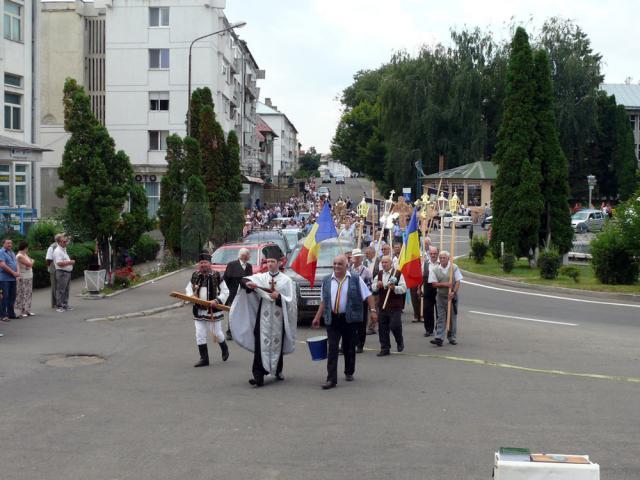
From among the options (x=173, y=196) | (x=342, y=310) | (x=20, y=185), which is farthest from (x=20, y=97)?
(x=342, y=310)

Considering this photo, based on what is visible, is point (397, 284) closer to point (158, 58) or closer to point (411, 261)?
point (411, 261)

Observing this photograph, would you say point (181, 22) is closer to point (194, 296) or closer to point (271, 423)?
point (194, 296)

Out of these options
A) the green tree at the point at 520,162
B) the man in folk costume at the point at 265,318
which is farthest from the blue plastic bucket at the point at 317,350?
the green tree at the point at 520,162

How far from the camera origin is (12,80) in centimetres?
3631

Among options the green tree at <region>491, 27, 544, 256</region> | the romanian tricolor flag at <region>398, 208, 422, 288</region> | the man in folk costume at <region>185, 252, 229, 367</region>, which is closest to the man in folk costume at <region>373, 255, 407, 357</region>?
the romanian tricolor flag at <region>398, 208, 422, 288</region>

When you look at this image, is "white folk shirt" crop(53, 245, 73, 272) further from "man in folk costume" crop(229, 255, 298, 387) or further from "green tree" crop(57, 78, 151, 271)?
"man in folk costume" crop(229, 255, 298, 387)

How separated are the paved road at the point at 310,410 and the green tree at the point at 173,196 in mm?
15686

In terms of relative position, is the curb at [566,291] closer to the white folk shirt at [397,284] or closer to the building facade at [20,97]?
the white folk shirt at [397,284]

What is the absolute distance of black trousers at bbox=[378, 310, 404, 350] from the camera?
13.2 meters

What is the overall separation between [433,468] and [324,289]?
4.25m

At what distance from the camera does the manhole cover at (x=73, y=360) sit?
12.4m

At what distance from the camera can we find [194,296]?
1227cm

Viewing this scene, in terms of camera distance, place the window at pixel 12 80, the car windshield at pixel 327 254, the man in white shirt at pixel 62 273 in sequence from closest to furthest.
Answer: the car windshield at pixel 327 254 → the man in white shirt at pixel 62 273 → the window at pixel 12 80

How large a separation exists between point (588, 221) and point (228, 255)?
38.3 m
